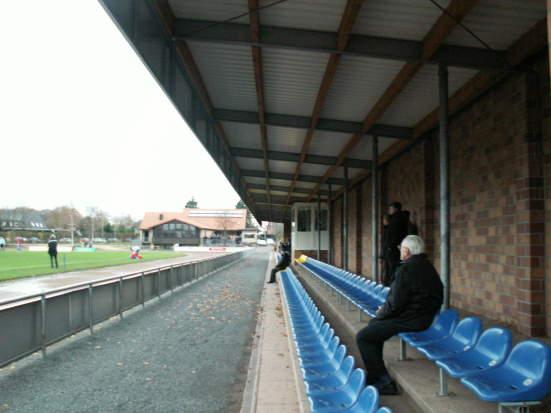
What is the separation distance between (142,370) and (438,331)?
3.83 meters

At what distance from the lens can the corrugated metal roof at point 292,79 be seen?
693 cm

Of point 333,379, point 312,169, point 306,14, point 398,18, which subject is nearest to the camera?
point 333,379

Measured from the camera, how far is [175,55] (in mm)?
7414

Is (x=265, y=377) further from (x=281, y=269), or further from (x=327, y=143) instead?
(x=281, y=269)

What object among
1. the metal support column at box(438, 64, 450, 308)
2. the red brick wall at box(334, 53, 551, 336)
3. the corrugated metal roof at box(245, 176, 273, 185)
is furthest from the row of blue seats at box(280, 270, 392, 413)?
the corrugated metal roof at box(245, 176, 273, 185)

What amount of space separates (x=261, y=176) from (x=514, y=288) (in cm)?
1416

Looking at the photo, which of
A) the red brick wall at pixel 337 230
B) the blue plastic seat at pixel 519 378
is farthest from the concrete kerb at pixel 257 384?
the red brick wall at pixel 337 230

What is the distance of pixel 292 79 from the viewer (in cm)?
789

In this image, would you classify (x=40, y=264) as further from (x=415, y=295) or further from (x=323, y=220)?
(x=415, y=295)

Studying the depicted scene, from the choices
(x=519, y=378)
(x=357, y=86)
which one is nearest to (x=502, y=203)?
(x=357, y=86)

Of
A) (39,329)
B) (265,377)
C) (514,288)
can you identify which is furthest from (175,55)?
(514,288)

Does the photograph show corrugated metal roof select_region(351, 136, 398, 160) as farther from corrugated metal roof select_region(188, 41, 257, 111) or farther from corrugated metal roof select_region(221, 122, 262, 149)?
corrugated metal roof select_region(188, 41, 257, 111)

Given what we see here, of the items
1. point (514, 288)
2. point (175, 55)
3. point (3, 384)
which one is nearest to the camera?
point (3, 384)

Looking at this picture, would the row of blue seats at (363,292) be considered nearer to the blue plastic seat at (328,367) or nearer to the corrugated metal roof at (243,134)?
the blue plastic seat at (328,367)
